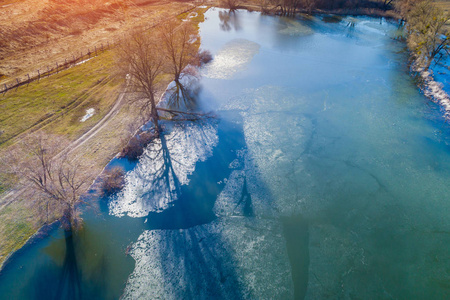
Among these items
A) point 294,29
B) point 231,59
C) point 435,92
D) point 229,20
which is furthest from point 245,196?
point 229,20

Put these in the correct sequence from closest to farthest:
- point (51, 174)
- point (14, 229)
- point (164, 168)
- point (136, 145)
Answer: point (14, 229) → point (51, 174) → point (164, 168) → point (136, 145)

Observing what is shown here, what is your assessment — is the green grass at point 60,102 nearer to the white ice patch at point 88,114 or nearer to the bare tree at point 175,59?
the white ice patch at point 88,114

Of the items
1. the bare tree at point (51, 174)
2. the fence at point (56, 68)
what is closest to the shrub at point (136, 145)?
the bare tree at point (51, 174)

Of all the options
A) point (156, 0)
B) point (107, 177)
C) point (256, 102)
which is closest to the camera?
point (107, 177)

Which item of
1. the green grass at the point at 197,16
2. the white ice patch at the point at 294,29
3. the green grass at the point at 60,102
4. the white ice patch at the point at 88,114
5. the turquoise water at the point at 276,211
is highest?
the green grass at the point at 197,16

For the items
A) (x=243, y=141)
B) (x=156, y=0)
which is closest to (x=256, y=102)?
(x=243, y=141)

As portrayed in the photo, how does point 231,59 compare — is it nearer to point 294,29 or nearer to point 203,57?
point 203,57

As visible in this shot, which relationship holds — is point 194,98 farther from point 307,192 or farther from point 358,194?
point 358,194
